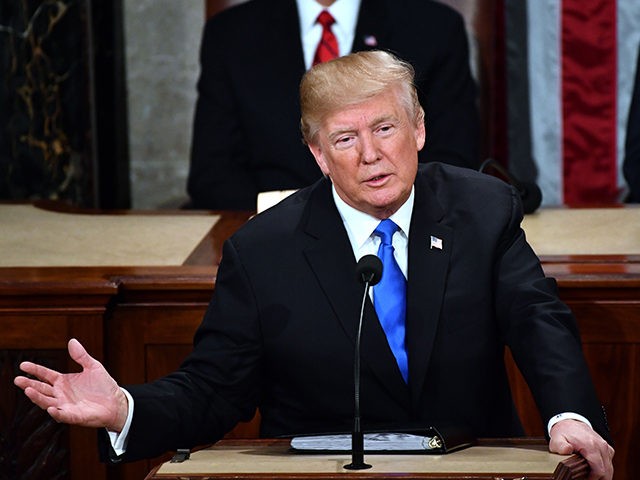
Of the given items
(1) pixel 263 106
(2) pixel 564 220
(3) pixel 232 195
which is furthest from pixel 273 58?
(2) pixel 564 220

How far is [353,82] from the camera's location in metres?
2.39

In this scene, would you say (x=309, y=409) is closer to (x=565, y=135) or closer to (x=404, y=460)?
(x=404, y=460)

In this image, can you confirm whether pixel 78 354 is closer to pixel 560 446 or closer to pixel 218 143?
pixel 560 446

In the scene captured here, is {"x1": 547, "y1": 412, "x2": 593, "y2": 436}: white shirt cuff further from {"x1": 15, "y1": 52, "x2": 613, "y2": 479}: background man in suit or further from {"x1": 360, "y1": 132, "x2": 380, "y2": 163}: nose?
{"x1": 360, "y1": 132, "x2": 380, "y2": 163}: nose

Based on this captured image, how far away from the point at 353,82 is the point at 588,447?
77 cm

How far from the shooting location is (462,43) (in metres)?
4.43

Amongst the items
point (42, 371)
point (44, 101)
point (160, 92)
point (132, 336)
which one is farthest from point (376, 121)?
point (160, 92)

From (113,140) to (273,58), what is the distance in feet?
4.70

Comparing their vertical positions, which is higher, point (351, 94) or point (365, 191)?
point (351, 94)

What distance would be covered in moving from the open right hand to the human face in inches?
23.0

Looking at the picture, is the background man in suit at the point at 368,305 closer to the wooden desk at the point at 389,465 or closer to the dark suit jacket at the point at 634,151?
the wooden desk at the point at 389,465

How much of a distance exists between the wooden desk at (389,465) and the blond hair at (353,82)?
0.65 m

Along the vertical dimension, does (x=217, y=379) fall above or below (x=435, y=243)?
below

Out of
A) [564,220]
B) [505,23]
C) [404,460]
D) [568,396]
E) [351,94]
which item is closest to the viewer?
[404,460]
